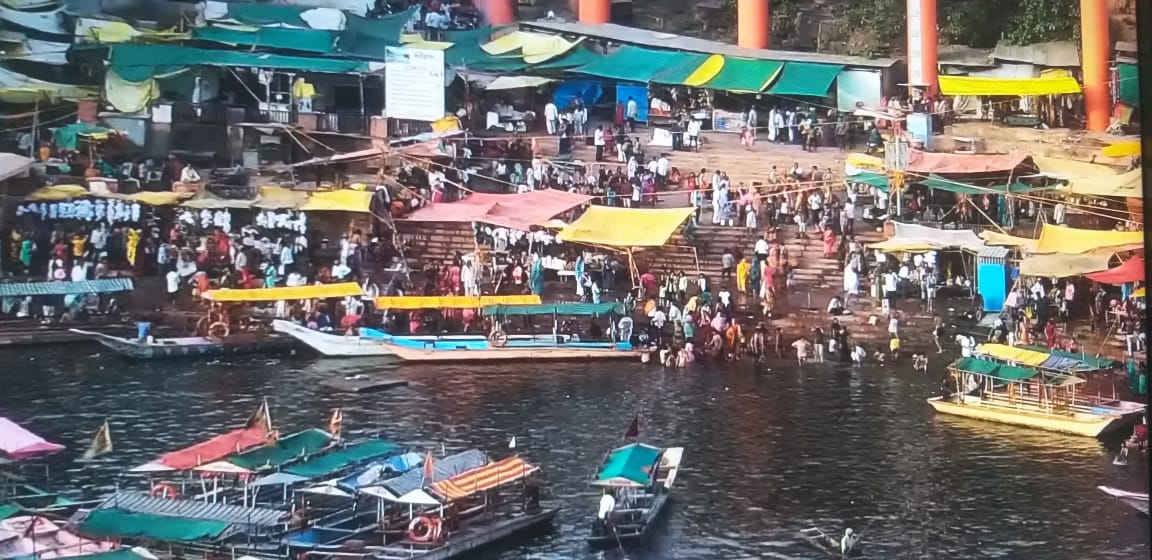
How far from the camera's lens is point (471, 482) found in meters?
5.73

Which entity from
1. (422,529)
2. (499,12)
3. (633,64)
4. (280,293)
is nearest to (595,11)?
(633,64)

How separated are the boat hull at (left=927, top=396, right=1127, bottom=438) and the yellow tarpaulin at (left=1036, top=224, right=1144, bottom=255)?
2.03ft

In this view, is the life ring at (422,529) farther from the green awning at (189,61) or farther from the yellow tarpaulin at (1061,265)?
the yellow tarpaulin at (1061,265)

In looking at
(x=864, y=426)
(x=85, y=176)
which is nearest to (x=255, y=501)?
(x=85, y=176)

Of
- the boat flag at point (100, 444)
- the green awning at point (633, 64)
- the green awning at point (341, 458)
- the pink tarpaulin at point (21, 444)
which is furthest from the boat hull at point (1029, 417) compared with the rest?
the pink tarpaulin at point (21, 444)

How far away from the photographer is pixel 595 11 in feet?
20.9

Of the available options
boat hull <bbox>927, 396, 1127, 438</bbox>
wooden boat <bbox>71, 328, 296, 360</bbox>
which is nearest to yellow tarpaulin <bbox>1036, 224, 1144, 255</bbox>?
boat hull <bbox>927, 396, 1127, 438</bbox>

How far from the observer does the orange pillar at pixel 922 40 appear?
619 cm

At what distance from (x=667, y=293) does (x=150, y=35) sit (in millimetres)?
2212

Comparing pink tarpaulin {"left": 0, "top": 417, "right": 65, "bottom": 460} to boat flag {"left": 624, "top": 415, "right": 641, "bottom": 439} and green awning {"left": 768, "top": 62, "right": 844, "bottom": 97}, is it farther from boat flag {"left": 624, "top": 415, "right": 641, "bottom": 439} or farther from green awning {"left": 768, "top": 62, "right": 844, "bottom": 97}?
green awning {"left": 768, "top": 62, "right": 844, "bottom": 97}

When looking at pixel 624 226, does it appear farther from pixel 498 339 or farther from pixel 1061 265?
pixel 1061 265

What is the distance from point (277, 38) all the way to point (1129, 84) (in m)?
3.24

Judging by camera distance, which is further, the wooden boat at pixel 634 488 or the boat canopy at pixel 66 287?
the boat canopy at pixel 66 287

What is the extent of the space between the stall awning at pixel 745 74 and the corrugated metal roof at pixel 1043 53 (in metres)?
0.87
